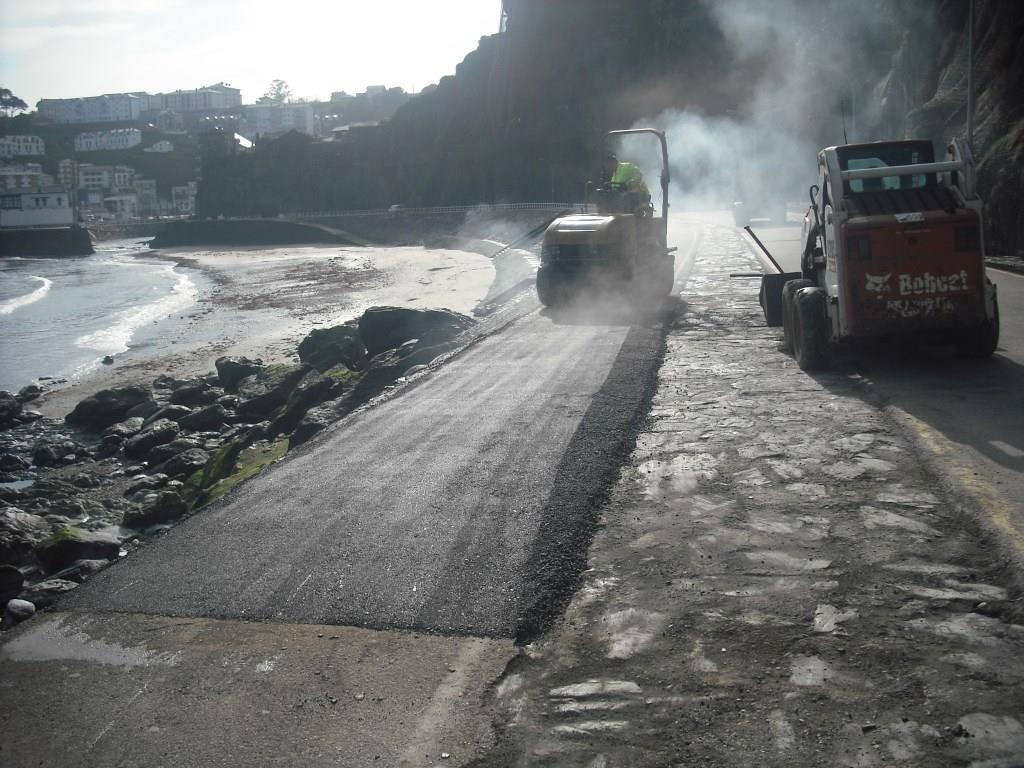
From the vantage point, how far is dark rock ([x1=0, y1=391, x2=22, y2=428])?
20391mm

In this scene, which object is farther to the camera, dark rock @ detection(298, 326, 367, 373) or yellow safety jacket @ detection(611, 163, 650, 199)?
dark rock @ detection(298, 326, 367, 373)

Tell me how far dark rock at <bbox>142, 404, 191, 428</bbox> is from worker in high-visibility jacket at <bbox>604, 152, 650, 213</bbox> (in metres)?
9.52

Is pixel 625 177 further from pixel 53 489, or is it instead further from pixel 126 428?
pixel 53 489

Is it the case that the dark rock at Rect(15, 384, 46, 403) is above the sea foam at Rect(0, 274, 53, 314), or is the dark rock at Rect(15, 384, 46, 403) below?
below

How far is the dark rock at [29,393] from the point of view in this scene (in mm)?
23047

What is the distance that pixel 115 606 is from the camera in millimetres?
5805

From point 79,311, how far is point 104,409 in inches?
1024

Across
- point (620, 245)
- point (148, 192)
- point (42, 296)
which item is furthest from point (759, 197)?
point (148, 192)

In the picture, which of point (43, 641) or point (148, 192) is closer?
point (43, 641)

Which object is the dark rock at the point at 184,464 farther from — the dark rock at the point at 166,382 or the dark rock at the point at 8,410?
the dark rock at the point at 166,382

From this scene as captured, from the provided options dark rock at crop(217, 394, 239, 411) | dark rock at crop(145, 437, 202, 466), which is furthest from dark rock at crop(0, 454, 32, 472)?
dark rock at crop(217, 394, 239, 411)

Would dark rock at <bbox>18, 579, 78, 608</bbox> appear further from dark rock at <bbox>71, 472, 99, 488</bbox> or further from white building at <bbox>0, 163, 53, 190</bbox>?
white building at <bbox>0, 163, 53, 190</bbox>

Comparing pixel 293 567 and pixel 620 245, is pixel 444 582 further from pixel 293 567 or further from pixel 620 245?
pixel 620 245

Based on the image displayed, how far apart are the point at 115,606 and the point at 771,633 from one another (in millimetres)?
3850
